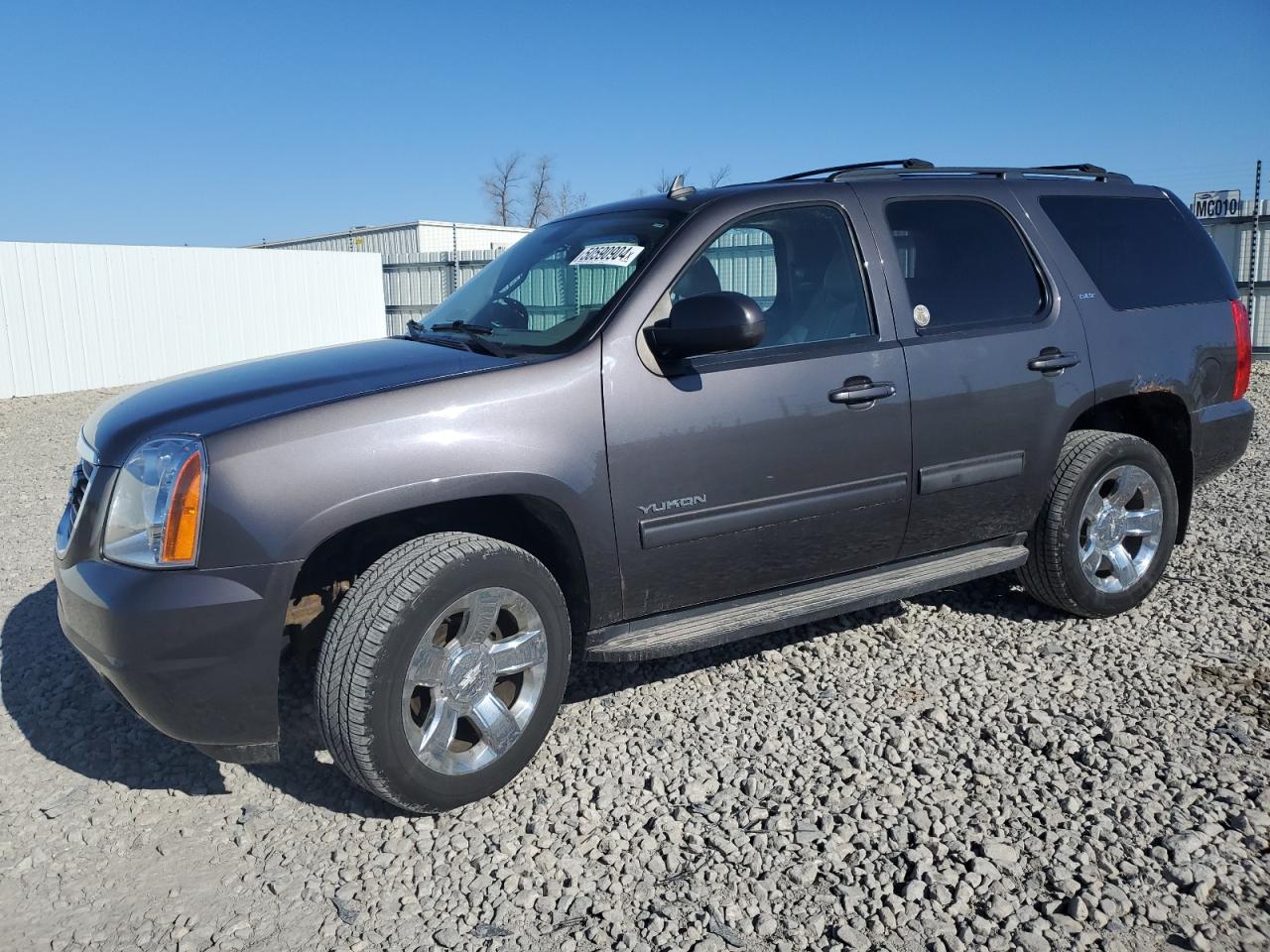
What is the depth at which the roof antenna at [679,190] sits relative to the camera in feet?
12.5

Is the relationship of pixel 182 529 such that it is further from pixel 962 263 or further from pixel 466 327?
pixel 962 263

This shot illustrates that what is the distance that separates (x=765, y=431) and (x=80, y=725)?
2731mm

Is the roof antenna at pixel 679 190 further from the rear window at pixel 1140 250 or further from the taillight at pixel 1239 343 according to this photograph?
the taillight at pixel 1239 343

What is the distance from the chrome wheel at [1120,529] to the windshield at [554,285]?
2.26 metres

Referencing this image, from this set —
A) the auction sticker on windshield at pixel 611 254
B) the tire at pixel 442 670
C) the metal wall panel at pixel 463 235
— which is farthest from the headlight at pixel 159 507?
the metal wall panel at pixel 463 235

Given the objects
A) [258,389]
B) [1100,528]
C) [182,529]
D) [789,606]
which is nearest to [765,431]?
[789,606]

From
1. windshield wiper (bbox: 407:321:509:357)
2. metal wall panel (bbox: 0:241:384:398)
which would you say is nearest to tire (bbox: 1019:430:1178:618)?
windshield wiper (bbox: 407:321:509:357)

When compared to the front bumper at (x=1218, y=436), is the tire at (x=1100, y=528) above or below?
below

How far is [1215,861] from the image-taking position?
259 cm

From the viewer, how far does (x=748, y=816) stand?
9.59 feet

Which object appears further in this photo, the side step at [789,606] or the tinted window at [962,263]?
the tinted window at [962,263]

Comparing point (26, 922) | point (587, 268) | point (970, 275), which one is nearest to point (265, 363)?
point (587, 268)

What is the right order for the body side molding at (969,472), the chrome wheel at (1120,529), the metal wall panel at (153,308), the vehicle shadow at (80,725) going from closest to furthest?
the vehicle shadow at (80,725) → the body side molding at (969,472) → the chrome wheel at (1120,529) → the metal wall panel at (153,308)

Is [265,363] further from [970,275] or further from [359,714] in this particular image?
[970,275]
